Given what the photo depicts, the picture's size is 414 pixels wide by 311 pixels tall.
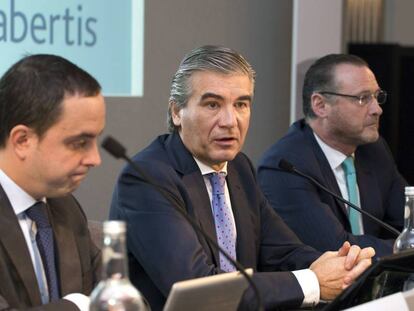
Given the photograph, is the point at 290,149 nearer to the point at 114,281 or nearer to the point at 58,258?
the point at 58,258

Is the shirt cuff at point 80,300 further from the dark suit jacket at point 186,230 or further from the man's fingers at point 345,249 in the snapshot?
the man's fingers at point 345,249

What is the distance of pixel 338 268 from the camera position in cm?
276

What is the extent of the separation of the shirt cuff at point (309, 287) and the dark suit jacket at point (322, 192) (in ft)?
2.34

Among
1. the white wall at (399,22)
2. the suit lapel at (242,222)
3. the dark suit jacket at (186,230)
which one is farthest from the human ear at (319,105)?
the white wall at (399,22)

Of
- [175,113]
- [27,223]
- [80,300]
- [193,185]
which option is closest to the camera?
[80,300]

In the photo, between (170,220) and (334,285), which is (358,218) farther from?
(170,220)

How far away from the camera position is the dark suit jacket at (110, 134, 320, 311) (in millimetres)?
2611

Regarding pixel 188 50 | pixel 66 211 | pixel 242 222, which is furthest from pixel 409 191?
pixel 188 50

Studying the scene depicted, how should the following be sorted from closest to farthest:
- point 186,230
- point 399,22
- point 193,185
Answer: point 186,230 → point 193,185 → point 399,22

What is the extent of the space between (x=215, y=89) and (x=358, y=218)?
3.73ft

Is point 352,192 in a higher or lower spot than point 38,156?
lower

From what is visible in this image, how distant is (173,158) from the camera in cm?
292

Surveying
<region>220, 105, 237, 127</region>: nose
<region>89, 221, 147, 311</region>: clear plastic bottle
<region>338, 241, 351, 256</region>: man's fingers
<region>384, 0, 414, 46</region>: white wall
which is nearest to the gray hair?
<region>220, 105, 237, 127</region>: nose

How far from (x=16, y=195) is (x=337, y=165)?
6.05 ft
